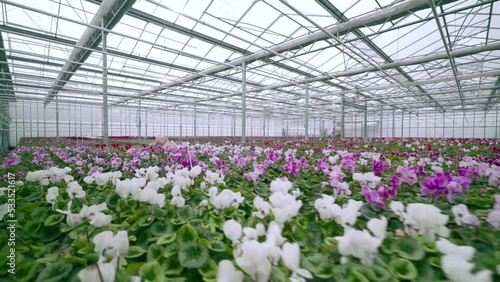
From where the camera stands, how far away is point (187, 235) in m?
1.03

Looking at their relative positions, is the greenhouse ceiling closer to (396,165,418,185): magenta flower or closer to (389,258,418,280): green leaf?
(396,165,418,185): magenta flower

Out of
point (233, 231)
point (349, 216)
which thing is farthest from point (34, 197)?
point (349, 216)

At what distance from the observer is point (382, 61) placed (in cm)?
1301

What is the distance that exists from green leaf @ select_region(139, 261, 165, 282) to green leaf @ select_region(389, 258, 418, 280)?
778 mm

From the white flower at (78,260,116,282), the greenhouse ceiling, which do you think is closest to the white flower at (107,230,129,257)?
the white flower at (78,260,116,282)

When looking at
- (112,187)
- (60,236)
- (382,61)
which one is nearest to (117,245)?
(60,236)

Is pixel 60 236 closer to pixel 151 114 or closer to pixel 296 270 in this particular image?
pixel 296 270

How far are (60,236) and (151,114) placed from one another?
3361cm

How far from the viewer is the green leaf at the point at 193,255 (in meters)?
0.84

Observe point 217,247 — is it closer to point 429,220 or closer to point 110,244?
point 110,244

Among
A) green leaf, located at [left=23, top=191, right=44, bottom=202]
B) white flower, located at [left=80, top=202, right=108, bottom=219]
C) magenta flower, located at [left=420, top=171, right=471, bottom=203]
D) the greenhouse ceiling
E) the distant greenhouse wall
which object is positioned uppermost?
the greenhouse ceiling

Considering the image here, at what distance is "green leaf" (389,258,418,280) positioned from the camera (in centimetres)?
78

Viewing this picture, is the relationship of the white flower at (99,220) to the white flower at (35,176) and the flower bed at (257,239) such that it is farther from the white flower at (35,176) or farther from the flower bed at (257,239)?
the white flower at (35,176)

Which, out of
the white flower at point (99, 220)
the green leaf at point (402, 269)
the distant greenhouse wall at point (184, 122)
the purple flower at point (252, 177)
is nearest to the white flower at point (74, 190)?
the white flower at point (99, 220)
